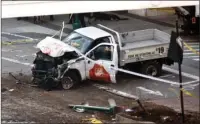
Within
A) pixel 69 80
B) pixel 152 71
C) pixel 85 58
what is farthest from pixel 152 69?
pixel 69 80

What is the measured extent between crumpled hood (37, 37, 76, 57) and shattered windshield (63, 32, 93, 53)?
259 mm

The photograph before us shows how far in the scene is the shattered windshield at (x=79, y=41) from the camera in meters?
10.8

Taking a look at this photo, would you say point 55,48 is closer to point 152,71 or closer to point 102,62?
point 102,62

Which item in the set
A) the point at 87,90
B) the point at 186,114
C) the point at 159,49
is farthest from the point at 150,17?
the point at 186,114

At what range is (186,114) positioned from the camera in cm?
908

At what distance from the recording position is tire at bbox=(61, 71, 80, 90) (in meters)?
10.5

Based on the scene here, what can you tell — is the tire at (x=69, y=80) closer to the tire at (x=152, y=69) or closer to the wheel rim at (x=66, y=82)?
the wheel rim at (x=66, y=82)

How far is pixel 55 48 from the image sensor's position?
34.6 feet

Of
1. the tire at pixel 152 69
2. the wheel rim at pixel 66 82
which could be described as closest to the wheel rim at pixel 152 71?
the tire at pixel 152 69

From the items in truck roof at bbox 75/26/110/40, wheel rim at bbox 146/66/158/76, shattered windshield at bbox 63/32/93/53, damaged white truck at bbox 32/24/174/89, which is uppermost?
truck roof at bbox 75/26/110/40

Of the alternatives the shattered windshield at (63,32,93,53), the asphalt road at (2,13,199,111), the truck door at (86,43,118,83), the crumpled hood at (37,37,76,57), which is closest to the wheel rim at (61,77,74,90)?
the truck door at (86,43,118,83)

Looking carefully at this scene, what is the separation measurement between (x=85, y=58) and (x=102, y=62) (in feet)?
1.51

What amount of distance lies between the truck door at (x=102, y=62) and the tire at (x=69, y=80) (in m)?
0.33

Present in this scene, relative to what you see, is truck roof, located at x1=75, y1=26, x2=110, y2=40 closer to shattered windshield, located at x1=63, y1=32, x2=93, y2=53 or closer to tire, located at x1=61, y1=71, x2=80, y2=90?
shattered windshield, located at x1=63, y1=32, x2=93, y2=53
